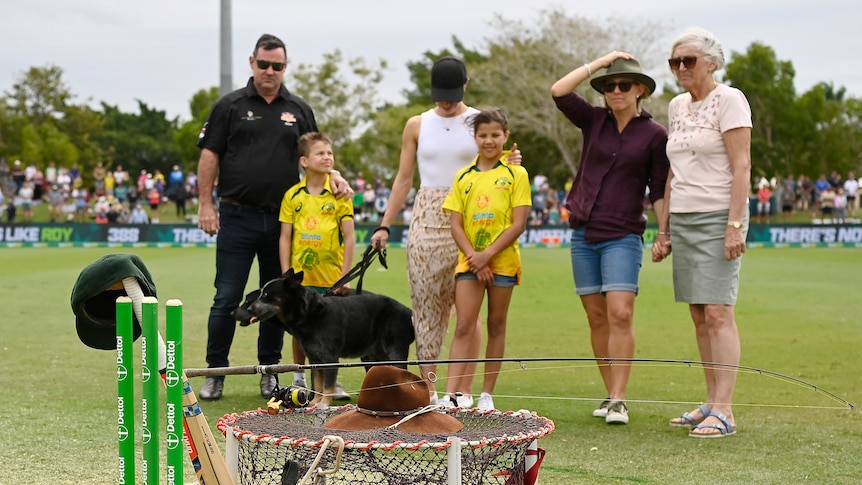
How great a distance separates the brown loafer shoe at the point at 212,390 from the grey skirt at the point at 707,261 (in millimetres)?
3050

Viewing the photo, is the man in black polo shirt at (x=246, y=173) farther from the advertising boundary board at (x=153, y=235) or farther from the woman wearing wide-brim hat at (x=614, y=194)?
the advertising boundary board at (x=153, y=235)

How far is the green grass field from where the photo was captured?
5.40 metres

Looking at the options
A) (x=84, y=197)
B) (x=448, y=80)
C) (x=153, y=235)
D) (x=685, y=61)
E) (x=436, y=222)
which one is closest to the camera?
(x=685, y=61)

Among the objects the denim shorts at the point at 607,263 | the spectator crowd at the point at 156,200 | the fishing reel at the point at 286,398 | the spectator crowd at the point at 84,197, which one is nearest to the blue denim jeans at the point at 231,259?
the denim shorts at the point at 607,263

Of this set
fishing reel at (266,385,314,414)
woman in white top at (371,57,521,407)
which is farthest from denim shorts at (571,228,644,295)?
fishing reel at (266,385,314,414)

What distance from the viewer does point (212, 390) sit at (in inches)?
290

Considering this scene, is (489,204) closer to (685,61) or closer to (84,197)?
(685,61)

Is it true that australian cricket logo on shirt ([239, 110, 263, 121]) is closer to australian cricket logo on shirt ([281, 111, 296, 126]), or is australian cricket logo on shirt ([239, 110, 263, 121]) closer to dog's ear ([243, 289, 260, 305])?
australian cricket logo on shirt ([281, 111, 296, 126])

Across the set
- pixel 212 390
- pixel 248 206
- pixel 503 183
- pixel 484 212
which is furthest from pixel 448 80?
pixel 212 390

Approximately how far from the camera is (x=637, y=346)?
10.7 m

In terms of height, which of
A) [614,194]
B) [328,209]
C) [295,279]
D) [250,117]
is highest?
[250,117]

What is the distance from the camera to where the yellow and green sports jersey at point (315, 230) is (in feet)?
24.6

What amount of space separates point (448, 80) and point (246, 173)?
5.03 feet

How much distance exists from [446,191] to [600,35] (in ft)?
176
